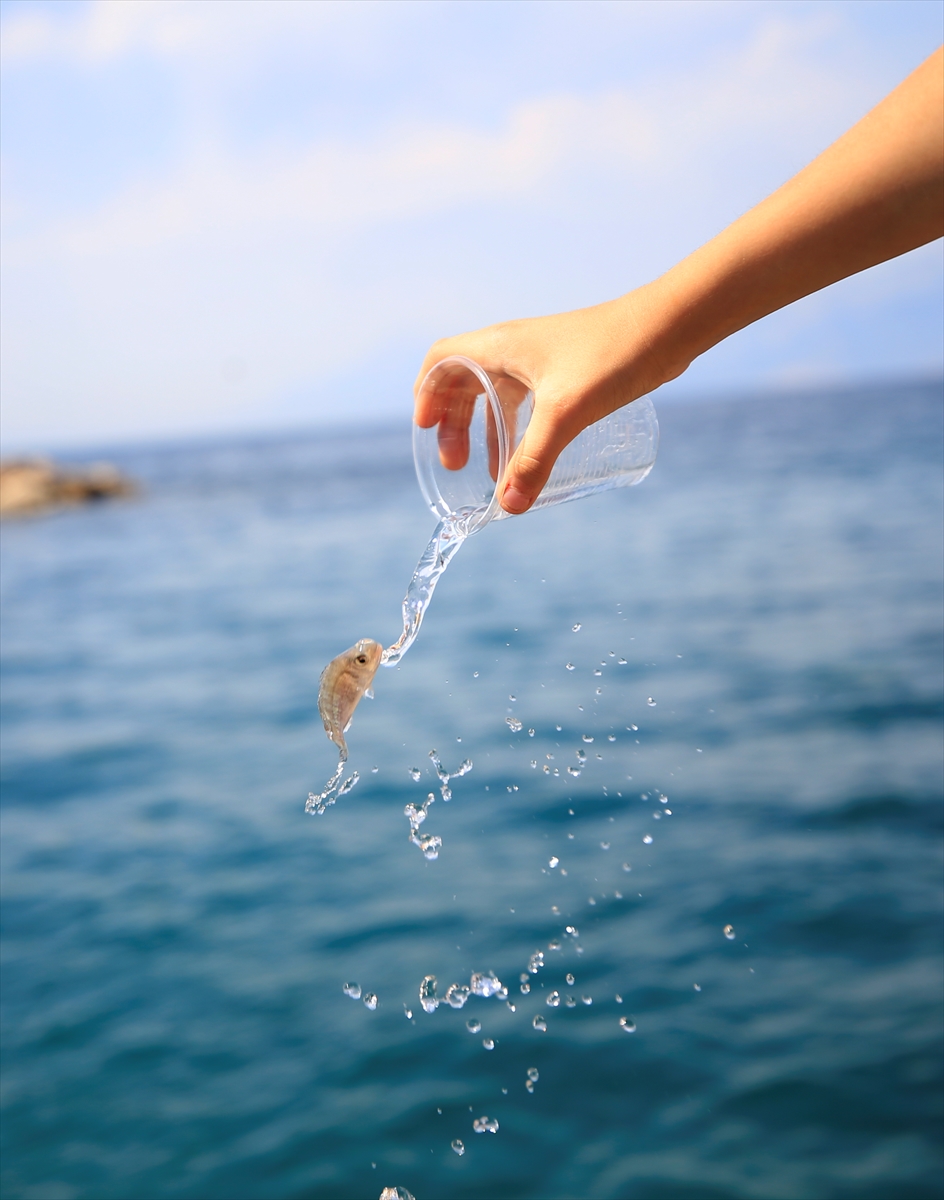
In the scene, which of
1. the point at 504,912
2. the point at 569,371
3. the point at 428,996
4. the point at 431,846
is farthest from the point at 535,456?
the point at 431,846

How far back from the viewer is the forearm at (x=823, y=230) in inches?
66.4

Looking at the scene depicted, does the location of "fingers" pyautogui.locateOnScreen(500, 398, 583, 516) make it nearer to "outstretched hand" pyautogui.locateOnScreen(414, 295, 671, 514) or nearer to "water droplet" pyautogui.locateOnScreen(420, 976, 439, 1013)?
"outstretched hand" pyautogui.locateOnScreen(414, 295, 671, 514)

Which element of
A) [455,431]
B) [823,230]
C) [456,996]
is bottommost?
[456,996]

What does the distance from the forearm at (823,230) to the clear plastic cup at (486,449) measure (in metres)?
0.57

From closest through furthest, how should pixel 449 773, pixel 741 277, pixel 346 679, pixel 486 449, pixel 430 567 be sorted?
1. pixel 741 277
2. pixel 430 567
3. pixel 346 679
4. pixel 486 449
5. pixel 449 773

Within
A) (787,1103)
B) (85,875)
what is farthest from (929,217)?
(85,875)

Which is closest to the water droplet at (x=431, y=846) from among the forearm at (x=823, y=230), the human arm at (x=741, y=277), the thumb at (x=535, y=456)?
the thumb at (x=535, y=456)

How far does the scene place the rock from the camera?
3456 centimetres

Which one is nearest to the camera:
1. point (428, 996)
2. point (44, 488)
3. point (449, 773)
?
point (428, 996)

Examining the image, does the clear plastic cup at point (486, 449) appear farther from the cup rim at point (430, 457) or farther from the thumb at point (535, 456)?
the thumb at point (535, 456)

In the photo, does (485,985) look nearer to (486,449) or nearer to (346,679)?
(346,679)

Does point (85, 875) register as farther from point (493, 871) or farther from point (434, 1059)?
point (434, 1059)

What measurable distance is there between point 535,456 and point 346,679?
3.42ft

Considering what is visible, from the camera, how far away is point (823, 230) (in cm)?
184
